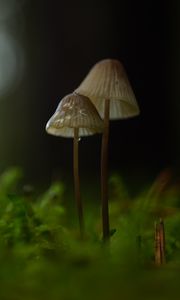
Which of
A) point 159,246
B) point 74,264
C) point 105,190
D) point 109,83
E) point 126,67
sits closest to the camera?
point 74,264

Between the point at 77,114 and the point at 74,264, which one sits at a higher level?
the point at 77,114

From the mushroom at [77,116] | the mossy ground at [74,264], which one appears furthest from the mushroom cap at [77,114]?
the mossy ground at [74,264]

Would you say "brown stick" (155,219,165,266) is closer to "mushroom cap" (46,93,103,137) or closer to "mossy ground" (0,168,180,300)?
"mossy ground" (0,168,180,300)

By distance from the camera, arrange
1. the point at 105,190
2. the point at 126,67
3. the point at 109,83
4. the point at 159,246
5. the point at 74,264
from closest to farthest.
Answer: the point at 74,264
the point at 159,246
the point at 105,190
the point at 109,83
the point at 126,67

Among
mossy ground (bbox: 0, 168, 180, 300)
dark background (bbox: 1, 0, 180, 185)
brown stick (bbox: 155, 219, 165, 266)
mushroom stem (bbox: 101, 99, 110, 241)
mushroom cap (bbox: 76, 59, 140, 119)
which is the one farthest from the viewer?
dark background (bbox: 1, 0, 180, 185)

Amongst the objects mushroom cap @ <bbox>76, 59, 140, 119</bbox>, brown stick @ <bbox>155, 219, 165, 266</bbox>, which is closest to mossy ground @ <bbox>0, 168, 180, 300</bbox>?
brown stick @ <bbox>155, 219, 165, 266</bbox>

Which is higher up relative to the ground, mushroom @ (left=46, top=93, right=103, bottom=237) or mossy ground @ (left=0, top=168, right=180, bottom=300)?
mushroom @ (left=46, top=93, right=103, bottom=237)

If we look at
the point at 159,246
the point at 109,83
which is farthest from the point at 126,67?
the point at 159,246

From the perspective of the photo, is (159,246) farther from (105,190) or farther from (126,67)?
(126,67)

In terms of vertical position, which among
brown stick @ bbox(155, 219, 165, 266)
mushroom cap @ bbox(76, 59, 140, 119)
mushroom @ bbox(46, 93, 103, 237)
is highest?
mushroom cap @ bbox(76, 59, 140, 119)

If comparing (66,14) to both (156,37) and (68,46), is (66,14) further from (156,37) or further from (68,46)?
(156,37)
